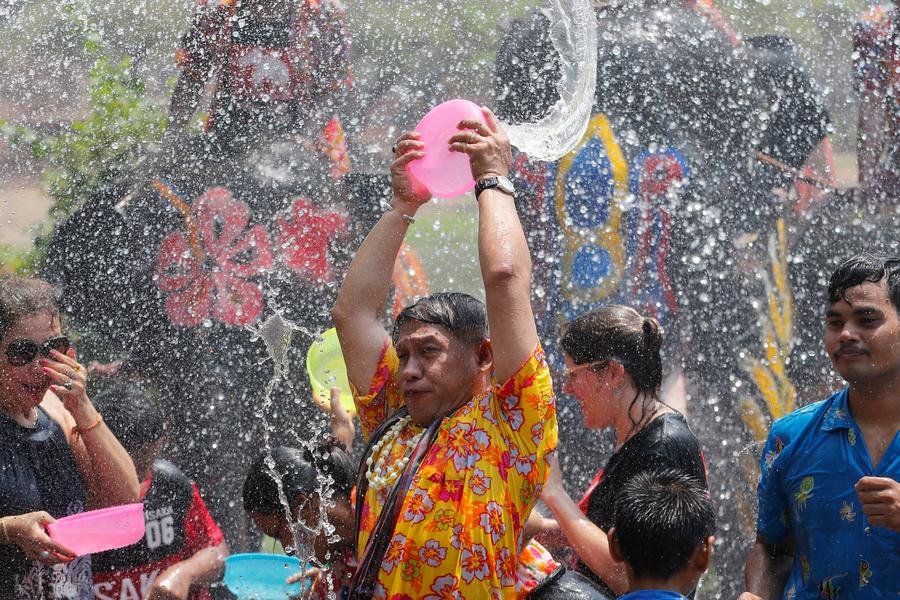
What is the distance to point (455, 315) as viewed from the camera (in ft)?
7.47

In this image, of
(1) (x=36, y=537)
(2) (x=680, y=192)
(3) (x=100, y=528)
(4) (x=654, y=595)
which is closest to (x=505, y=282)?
(4) (x=654, y=595)

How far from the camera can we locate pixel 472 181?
234 centimetres

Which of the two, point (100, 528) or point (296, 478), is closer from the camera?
point (100, 528)

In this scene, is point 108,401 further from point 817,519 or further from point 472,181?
point 817,519

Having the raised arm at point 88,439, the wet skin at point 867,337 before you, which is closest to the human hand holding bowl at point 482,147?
the wet skin at point 867,337

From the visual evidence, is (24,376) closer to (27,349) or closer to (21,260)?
(27,349)

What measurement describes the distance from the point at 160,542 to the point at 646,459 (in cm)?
165

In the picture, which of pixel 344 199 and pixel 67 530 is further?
pixel 344 199

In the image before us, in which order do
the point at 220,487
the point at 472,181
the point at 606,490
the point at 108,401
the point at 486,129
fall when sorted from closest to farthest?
the point at 486,129 → the point at 472,181 → the point at 606,490 → the point at 108,401 → the point at 220,487

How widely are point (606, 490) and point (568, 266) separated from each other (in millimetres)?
2188

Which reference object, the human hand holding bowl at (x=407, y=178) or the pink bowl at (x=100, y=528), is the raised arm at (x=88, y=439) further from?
the human hand holding bowl at (x=407, y=178)

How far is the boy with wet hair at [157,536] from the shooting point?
331 cm

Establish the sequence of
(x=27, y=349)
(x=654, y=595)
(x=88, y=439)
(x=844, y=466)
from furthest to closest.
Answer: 1. (x=88, y=439)
2. (x=27, y=349)
3. (x=844, y=466)
4. (x=654, y=595)

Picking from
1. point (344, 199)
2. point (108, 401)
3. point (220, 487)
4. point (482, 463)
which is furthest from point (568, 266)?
point (482, 463)
